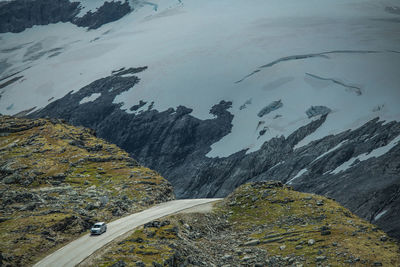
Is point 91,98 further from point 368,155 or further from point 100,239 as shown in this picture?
point 100,239

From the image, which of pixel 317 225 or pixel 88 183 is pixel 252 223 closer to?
pixel 317 225

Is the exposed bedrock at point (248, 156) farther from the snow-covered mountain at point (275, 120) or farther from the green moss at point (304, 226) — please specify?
the green moss at point (304, 226)

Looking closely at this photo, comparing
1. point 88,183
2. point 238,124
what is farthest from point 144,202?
point 238,124

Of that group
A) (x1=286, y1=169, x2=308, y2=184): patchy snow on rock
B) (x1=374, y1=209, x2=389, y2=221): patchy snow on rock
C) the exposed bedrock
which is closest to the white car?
the exposed bedrock

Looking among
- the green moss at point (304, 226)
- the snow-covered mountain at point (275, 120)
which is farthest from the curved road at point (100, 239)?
the snow-covered mountain at point (275, 120)

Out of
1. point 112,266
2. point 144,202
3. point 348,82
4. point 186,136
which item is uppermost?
point 112,266
